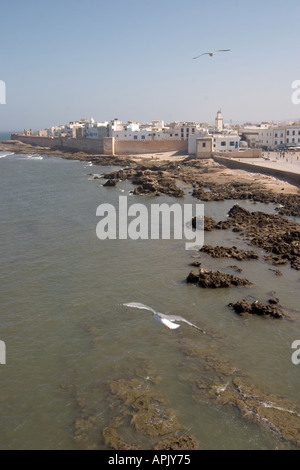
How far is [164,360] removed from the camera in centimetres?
1038

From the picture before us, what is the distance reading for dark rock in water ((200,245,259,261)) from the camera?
57.4 ft

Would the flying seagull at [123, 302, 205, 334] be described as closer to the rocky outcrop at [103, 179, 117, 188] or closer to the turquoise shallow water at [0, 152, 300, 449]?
the turquoise shallow water at [0, 152, 300, 449]

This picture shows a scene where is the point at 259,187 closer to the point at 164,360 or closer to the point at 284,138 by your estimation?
the point at 164,360

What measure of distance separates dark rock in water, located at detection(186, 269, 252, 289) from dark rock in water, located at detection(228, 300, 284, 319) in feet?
5.57

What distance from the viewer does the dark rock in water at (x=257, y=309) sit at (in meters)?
12.5

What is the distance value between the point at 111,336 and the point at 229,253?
26.3ft

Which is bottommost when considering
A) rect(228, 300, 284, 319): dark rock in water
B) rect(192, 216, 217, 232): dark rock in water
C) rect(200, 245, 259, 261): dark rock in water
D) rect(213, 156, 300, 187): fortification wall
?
rect(228, 300, 284, 319): dark rock in water

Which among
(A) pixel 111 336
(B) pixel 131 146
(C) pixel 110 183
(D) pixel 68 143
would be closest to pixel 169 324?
(A) pixel 111 336

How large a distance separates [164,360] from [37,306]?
487cm

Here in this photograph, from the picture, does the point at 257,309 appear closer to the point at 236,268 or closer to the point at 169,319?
the point at 169,319

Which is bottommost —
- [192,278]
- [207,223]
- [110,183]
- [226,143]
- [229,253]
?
[192,278]

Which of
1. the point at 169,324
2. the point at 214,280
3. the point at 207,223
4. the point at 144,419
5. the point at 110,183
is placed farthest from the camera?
the point at 110,183

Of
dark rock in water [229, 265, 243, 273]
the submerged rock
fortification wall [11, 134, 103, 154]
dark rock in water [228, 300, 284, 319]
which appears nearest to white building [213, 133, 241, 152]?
fortification wall [11, 134, 103, 154]

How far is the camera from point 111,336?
11.5m
